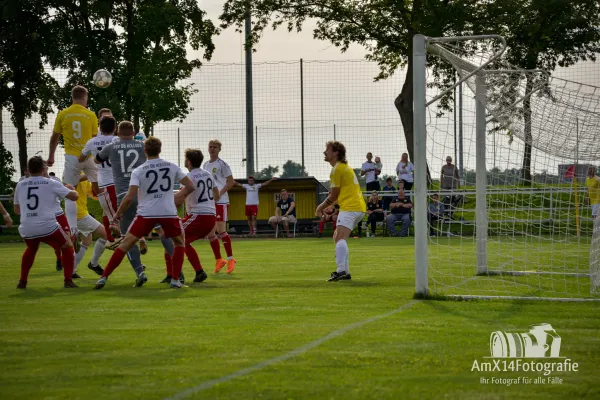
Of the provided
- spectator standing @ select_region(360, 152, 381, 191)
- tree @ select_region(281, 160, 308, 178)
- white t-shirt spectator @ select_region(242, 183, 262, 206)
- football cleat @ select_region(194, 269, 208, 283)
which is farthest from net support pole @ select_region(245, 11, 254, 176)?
football cleat @ select_region(194, 269, 208, 283)

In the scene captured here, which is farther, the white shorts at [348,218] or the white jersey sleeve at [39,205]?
the white shorts at [348,218]

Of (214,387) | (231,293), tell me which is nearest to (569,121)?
(231,293)

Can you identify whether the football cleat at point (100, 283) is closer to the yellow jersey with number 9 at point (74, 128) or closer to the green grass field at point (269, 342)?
the green grass field at point (269, 342)

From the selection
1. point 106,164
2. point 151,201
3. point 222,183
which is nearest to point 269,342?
point 151,201

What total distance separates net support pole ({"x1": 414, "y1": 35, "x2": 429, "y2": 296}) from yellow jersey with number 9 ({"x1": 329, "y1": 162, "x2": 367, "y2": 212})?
247cm

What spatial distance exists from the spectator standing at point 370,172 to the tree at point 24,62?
13.3m

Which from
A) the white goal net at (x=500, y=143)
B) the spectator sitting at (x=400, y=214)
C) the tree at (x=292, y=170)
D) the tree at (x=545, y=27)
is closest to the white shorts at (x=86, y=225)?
the white goal net at (x=500, y=143)

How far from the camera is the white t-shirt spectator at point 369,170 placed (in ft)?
88.9

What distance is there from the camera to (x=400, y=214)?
26.1 m

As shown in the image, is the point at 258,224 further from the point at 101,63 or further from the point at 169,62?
the point at 101,63

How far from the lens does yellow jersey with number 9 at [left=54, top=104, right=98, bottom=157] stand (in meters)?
13.6

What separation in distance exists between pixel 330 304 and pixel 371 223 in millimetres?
18005

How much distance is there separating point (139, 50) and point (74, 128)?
19.9 metres

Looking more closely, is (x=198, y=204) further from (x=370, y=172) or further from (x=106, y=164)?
(x=370, y=172)
